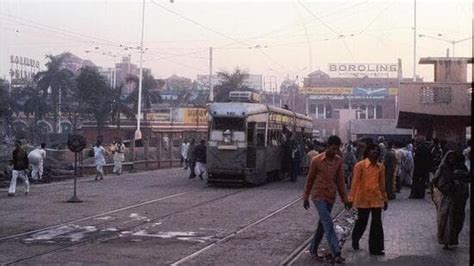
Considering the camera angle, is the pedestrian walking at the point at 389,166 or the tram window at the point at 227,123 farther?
the tram window at the point at 227,123

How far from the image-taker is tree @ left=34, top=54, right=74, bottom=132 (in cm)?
6569

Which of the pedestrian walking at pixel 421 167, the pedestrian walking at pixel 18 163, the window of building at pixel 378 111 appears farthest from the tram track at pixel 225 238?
the window of building at pixel 378 111

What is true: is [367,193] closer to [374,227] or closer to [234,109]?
[374,227]

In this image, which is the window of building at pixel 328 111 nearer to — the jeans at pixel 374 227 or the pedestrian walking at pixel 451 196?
the pedestrian walking at pixel 451 196

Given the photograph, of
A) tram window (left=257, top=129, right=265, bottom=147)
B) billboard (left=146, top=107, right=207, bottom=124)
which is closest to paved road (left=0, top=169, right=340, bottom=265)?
tram window (left=257, top=129, right=265, bottom=147)

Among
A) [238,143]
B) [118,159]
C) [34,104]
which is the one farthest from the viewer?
[34,104]

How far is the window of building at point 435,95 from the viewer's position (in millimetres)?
26328

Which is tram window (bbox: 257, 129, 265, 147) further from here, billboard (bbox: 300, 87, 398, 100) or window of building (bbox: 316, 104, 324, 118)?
window of building (bbox: 316, 104, 324, 118)

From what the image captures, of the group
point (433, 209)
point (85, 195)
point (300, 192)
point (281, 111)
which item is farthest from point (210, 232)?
point (281, 111)

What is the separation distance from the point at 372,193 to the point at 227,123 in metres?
14.8

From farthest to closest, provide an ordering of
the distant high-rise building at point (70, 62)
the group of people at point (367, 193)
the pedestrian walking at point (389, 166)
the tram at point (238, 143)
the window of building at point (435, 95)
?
the distant high-rise building at point (70, 62) < the window of building at point (435, 95) < the tram at point (238, 143) < the pedestrian walking at point (389, 166) < the group of people at point (367, 193)

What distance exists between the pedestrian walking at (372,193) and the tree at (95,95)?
5149cm

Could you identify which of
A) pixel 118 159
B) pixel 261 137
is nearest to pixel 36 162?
pixel 118 159

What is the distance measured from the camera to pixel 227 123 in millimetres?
25328
